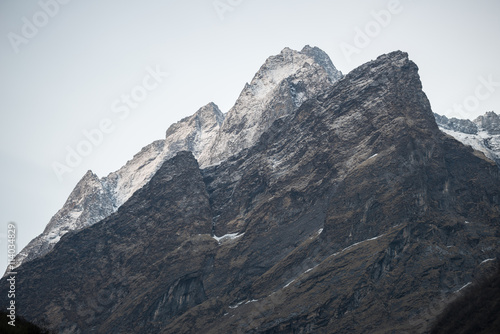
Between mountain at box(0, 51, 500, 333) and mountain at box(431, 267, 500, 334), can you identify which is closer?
mountain at box(431, 267, 500, 334)

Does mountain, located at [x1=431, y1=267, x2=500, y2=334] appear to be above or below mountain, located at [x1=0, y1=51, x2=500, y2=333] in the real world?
below

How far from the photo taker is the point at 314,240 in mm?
143750

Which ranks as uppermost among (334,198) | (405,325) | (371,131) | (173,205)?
(173,205)

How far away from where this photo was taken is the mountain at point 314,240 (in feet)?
402

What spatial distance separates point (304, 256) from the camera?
14138cm

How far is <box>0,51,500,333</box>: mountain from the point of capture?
402 ft

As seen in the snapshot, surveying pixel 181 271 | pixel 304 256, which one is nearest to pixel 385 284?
pixel 304 256

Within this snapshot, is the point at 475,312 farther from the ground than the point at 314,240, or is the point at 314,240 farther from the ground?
the point at 314,240

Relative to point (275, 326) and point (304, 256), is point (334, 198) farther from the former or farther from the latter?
point (275, 326)

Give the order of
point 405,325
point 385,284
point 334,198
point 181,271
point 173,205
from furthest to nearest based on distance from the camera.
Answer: point 173,205 < point 181,271 < point 334,198 < point 385,284 < point 405,325

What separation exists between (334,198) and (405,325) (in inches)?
1947

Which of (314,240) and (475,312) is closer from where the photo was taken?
(475,312)

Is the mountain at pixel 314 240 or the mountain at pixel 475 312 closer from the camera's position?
the mountain at pixel 475 312

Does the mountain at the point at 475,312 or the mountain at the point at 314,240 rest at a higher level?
the mountain at the point at 314,240
